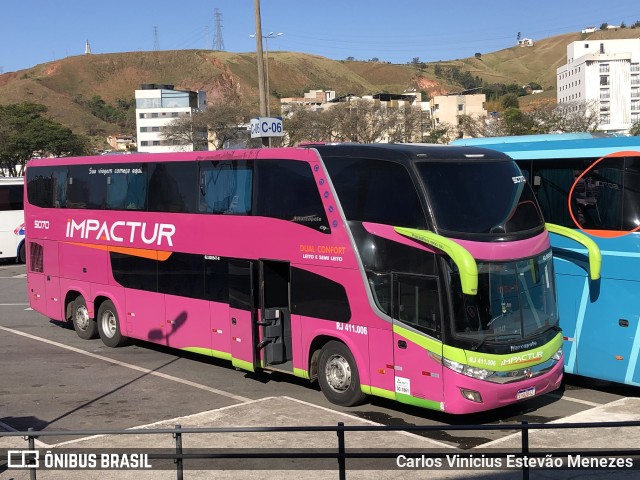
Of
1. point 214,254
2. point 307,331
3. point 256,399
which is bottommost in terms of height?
point 256,399

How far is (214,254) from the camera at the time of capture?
44.9 feet

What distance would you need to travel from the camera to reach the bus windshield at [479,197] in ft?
33.8

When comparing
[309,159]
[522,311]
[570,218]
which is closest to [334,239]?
[309,159]

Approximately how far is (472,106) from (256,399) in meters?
111

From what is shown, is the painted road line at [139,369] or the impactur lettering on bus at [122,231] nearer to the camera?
the painted road line at [139,369]

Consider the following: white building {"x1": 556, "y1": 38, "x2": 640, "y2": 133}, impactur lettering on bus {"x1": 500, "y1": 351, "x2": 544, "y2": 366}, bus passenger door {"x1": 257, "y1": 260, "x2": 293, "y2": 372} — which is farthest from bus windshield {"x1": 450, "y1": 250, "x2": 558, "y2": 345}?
white building {"x1": 556, "y1": 38, "x2": 640, "y2": 133}

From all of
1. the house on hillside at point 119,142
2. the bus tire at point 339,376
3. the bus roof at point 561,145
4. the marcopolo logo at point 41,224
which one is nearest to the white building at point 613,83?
the house on hillside at point 119,142

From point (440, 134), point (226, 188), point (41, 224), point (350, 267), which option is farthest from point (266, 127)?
point (440, 134)

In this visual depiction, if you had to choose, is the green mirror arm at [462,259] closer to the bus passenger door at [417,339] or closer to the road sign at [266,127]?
the bus passenger door at [417,339]

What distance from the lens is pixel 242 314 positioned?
42.9 ft

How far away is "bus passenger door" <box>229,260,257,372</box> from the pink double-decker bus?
31 millimetres

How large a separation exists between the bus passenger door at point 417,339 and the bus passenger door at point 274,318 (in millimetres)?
2629

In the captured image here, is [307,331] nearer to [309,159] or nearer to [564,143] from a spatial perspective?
[309,159]

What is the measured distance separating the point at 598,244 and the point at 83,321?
11.3 metres
